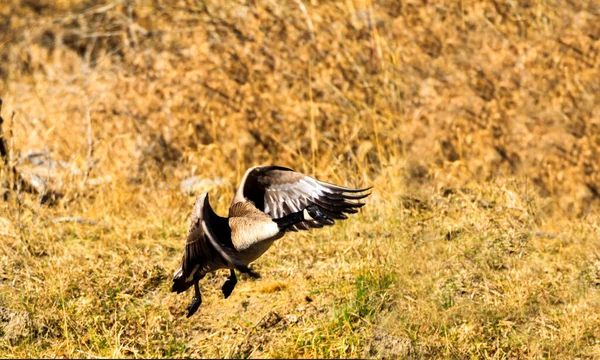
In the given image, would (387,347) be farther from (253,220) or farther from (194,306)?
(194,306)

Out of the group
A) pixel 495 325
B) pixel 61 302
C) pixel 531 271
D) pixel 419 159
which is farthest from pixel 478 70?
pixel 61 302

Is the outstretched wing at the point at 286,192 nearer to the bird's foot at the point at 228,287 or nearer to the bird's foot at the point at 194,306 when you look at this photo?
the bird's foot at the point at 228,287

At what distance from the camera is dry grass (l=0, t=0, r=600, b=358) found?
17.6 feet

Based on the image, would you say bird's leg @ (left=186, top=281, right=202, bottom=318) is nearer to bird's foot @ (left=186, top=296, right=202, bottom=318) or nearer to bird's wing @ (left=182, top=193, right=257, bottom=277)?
bird's foot @ (left=186, top=296, right=202, bottom=318)

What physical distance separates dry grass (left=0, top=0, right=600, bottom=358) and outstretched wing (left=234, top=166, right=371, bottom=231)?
59cm

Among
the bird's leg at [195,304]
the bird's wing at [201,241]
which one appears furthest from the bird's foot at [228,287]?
the bird's wing at [201,241]

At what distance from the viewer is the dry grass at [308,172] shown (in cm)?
538

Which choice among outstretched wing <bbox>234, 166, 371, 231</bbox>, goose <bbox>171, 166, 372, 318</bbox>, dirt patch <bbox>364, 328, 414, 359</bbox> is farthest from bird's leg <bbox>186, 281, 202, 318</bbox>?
dirt patch <bbox>364, 328, 414, 359</bbox>

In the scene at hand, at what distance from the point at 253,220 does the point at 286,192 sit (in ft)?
2.15

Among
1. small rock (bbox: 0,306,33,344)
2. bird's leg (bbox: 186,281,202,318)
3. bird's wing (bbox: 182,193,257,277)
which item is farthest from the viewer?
bird's leg (bbox: 186,281,202,318)

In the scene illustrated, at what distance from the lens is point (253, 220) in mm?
5098

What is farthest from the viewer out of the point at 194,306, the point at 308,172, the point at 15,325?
the point at 308,172

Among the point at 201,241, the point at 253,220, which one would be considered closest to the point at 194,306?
the point at 201,241

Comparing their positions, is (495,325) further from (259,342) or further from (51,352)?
(51,352)
